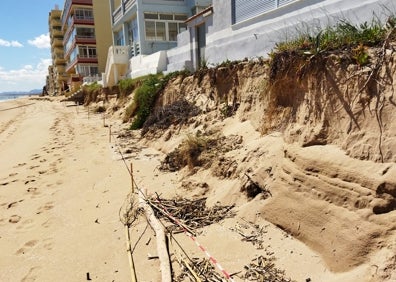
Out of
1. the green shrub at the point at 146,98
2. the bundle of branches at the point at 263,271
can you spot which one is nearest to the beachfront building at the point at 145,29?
the green shrub at the point at 146,98

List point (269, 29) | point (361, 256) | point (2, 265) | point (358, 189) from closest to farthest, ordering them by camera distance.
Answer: point (361, 256)
point (358, 189)
point (2, 265)
point (269, 29)

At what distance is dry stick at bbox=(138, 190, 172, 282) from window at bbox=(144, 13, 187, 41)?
17825 millimetres

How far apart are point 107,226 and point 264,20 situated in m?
6.74

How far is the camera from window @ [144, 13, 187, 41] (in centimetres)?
2183

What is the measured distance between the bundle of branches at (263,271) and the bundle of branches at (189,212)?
1.20 meters

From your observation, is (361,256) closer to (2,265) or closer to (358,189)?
(358,189)

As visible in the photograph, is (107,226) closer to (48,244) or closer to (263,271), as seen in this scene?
(48,244)

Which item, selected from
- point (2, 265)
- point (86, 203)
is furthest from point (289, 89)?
point (2, 265)

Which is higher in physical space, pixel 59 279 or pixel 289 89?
pixel 289 89

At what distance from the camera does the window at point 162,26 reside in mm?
21828

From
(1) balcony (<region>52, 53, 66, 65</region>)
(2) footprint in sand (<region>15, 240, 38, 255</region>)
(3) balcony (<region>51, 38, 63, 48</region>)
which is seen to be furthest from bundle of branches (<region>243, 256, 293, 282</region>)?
(3) balcony (<region>51, 38, 63, 48</region>)

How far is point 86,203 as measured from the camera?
6.80 metres

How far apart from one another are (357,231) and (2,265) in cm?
486

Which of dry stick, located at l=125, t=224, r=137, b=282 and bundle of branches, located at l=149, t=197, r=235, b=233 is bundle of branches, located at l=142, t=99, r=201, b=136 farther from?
dry stick, located at l=125, t=224, r=137, b=282
